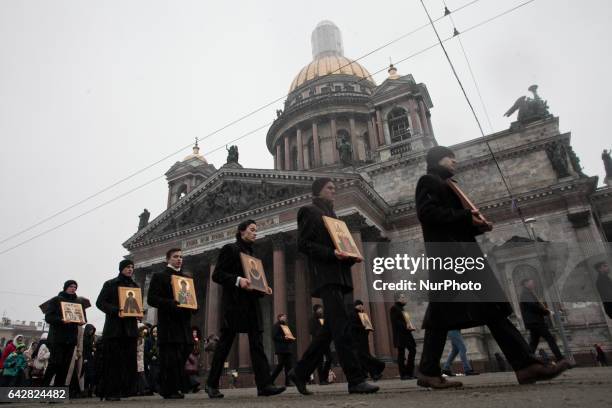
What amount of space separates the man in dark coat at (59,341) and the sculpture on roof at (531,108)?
927 inches

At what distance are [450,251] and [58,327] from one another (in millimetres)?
6244

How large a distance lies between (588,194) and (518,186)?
301cm

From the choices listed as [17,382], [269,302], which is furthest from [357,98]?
[17,382]

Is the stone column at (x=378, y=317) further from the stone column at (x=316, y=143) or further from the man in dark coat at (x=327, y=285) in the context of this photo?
the stone column at (x=316, y=143)

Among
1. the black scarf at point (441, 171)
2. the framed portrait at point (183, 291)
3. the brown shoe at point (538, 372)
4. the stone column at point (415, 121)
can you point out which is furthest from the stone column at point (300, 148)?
the brown shoe at point (538, 372)

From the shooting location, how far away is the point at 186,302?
21.2 ft

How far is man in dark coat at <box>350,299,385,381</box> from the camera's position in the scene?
25.9 feet

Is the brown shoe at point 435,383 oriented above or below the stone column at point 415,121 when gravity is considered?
below

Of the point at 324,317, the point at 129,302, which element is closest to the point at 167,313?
the point at 129,302

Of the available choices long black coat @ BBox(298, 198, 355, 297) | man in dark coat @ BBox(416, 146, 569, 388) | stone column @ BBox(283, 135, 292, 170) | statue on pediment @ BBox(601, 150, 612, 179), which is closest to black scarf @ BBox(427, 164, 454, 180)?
man in dark coat @ BBox(416, 146, 569, 388)

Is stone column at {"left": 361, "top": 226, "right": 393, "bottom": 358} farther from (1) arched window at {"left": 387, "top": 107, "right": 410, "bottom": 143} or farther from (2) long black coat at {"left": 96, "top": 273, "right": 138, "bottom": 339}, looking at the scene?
(2) long black coat at {"left": 96, "top": 273, "right": 138, "bottom": 339}

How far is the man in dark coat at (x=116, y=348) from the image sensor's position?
6.39 meters

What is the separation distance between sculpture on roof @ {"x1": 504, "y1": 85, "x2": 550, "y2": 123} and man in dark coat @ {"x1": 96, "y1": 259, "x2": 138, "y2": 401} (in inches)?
907

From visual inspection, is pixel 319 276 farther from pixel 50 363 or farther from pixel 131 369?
pixel 50 363
